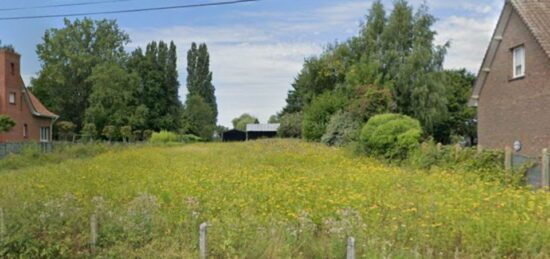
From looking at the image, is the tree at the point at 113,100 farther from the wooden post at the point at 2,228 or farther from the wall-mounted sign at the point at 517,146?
the wooden post at the point at 2,228

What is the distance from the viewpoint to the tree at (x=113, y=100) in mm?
48469

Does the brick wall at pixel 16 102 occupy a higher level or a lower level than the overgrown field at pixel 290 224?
higher

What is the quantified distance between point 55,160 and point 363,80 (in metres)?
A: 19.8

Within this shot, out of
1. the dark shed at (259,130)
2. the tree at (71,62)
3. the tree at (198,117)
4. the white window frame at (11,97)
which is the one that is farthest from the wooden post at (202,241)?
the dark shed at (259,130)

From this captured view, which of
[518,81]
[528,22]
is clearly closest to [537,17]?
[528,22]

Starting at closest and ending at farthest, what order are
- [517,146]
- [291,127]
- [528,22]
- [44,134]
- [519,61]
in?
[528,22] → [517,146] → [519,61] → [291,127] → [44,134]

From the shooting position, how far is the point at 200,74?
74312 millimetres

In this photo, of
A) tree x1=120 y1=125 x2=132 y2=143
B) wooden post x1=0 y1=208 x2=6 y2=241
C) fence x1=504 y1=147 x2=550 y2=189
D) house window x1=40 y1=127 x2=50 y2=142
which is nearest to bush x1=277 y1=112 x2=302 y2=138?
tree x1=120 y1=125 x2=132 y2=143

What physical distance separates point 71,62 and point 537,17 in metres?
49.5

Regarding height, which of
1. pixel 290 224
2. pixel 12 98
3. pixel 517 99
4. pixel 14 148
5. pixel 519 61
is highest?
pixel 519 61

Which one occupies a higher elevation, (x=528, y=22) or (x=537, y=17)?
(x=537, y=17)

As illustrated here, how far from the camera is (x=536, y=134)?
50.4 feet

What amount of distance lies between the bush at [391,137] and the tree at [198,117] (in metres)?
45.6

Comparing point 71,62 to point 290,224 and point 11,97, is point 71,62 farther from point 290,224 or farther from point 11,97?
point 290,224
